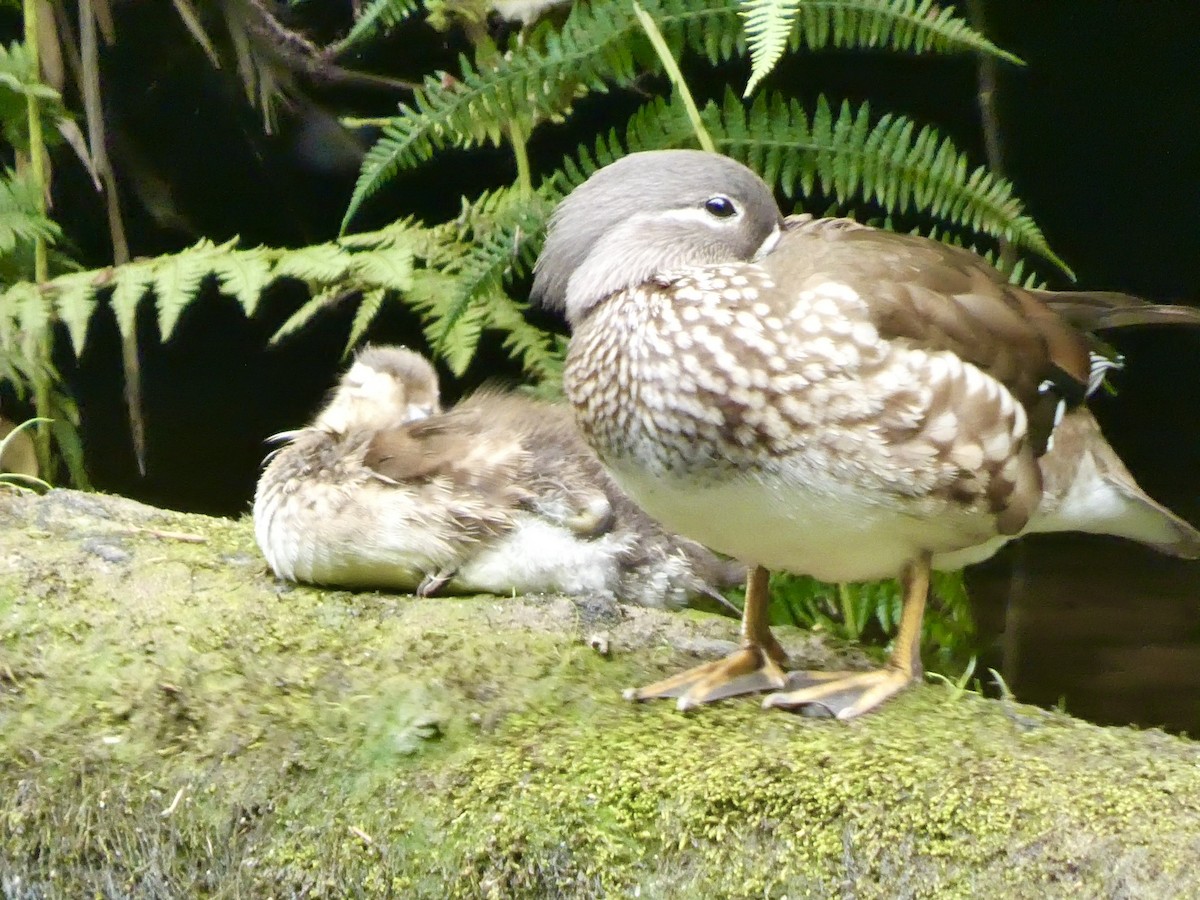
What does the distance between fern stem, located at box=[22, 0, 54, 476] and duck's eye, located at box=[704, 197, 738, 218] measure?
6.03 feet

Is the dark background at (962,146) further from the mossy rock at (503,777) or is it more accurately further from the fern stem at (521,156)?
the mossy rock at (503,777)

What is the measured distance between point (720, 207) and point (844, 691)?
0.76 metres

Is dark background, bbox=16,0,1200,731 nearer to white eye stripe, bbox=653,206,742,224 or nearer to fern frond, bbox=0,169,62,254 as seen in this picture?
fern frond, bbox=0,169,62,254

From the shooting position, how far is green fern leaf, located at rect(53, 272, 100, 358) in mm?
2607

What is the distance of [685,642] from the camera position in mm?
2061

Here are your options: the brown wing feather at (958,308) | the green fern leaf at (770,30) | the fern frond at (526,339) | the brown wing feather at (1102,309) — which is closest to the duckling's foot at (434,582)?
the fern frond at (526,339)

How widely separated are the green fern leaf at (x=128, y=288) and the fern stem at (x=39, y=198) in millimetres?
286

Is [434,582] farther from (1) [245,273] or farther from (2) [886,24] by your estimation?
(2) [886,24]

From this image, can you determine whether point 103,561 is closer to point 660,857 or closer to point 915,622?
point 660,857

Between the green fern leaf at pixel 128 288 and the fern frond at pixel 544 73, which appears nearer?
the fern frond at pixel 544 73

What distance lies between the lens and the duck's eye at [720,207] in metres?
1.72

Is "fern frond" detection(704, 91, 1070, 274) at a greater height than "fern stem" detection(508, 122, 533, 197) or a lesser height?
greater

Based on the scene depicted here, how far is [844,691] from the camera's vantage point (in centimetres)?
176

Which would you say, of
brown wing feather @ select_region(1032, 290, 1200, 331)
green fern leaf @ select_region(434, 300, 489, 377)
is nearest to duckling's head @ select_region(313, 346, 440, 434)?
green fern leaf @ select_region(434, 300, 489, 377)
